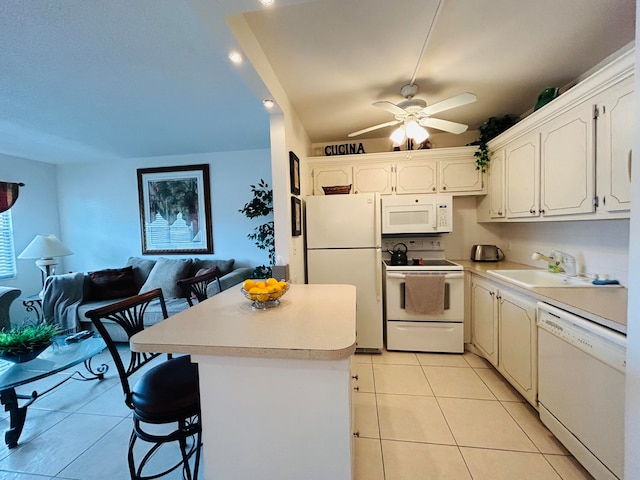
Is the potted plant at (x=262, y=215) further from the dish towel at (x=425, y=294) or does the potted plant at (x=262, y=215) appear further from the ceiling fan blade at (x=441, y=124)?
the ceiling fan blade at (x=441, y=124)

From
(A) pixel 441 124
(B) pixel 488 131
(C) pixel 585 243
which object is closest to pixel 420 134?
(A) pixel 441 124

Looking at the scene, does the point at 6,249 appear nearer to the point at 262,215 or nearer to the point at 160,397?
the point at 262,215

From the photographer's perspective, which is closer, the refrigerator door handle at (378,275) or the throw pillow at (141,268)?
the refrigerator door handle at (378,275)

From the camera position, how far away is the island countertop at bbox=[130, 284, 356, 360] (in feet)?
3.09

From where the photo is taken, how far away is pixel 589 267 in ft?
6.36

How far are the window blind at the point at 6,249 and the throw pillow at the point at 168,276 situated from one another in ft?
6.11

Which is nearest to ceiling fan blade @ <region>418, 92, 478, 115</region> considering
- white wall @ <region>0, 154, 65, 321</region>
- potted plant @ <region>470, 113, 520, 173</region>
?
potted plant @ <region>470, 113, 520, 173</region>

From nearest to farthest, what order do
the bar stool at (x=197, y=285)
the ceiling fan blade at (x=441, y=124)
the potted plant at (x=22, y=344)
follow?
the potted plant at (x=22, y=344) → the bar stool at (x=197, y=285) → the ceiling fan blade at (x=441, y=124)

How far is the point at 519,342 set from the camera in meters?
1.87

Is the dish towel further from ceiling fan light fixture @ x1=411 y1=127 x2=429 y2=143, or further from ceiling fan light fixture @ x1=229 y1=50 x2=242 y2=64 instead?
ceiling fan light fixture @ x1=229 y1=50 x2=242 y2=64

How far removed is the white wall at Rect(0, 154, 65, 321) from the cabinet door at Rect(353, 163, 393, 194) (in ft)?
15.3

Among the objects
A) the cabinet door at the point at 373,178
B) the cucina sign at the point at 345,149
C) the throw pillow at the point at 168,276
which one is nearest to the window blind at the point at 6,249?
the throw pillow at the point at 168,276

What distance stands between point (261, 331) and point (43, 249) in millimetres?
3849

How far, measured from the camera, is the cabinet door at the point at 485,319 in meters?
2.21
